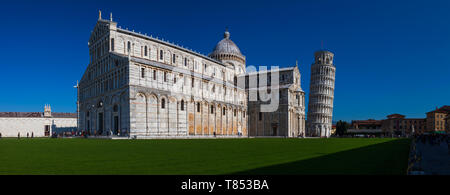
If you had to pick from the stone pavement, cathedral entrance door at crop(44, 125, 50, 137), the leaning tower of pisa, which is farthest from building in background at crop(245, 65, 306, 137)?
the stone pavement

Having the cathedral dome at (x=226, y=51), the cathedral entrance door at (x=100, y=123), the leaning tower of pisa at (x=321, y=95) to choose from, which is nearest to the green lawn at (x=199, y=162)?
Result: the cathedral entrance door at (x=100, y=123)

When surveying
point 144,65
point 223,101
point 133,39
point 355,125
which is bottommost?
point 355,125

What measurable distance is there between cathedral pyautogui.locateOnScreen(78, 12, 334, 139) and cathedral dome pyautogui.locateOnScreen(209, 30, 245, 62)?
14.2ft

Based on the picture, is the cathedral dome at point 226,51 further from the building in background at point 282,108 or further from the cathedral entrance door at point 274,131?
the cathedral entrance door at point 274,131

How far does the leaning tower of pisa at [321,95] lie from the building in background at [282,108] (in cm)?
1444

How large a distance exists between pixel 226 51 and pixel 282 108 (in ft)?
59.4

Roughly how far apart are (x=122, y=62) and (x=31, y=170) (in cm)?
3012

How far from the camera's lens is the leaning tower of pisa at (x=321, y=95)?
7562 cm

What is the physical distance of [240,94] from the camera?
58625 mm

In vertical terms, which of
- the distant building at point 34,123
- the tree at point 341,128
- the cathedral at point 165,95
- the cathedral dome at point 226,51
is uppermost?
the cathedral dome at point 226,51

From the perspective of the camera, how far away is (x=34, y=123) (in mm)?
58719

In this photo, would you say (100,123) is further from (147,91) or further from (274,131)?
(274,131)
